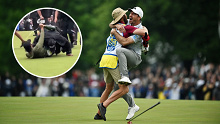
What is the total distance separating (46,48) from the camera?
11812 millimetres

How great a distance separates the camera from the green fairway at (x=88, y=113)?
413 inches

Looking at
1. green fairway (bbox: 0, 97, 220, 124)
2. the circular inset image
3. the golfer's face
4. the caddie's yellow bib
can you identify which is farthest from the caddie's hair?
the golfer's face

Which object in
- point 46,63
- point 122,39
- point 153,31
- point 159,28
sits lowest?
point 46,63

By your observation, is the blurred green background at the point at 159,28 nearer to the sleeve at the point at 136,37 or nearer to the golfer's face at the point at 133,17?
the golfer's face at the point at 133,17

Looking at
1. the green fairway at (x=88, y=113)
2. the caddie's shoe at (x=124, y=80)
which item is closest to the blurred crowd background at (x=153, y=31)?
the green fairway at (x=88, y=113)

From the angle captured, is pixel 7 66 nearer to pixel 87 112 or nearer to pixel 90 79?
pixel 90 79

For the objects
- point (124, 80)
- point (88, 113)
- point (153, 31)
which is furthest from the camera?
point (153, 31)

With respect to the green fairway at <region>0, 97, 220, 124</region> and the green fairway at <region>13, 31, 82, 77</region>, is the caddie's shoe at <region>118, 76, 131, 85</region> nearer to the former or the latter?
the green fairway at <region>0, 97, 220, 124</region>

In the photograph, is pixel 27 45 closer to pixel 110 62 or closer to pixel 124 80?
pixel 110 62

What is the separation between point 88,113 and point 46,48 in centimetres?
176

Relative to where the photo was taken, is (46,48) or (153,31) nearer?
(46,48)

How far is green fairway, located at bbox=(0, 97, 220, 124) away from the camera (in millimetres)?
10500

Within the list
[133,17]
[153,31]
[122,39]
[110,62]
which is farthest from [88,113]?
[153,31]

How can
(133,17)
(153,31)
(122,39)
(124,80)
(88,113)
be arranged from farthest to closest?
1. (153,31)
2. (88,113)
3. (133,17)
4. (122,39)
5. (124,80)
